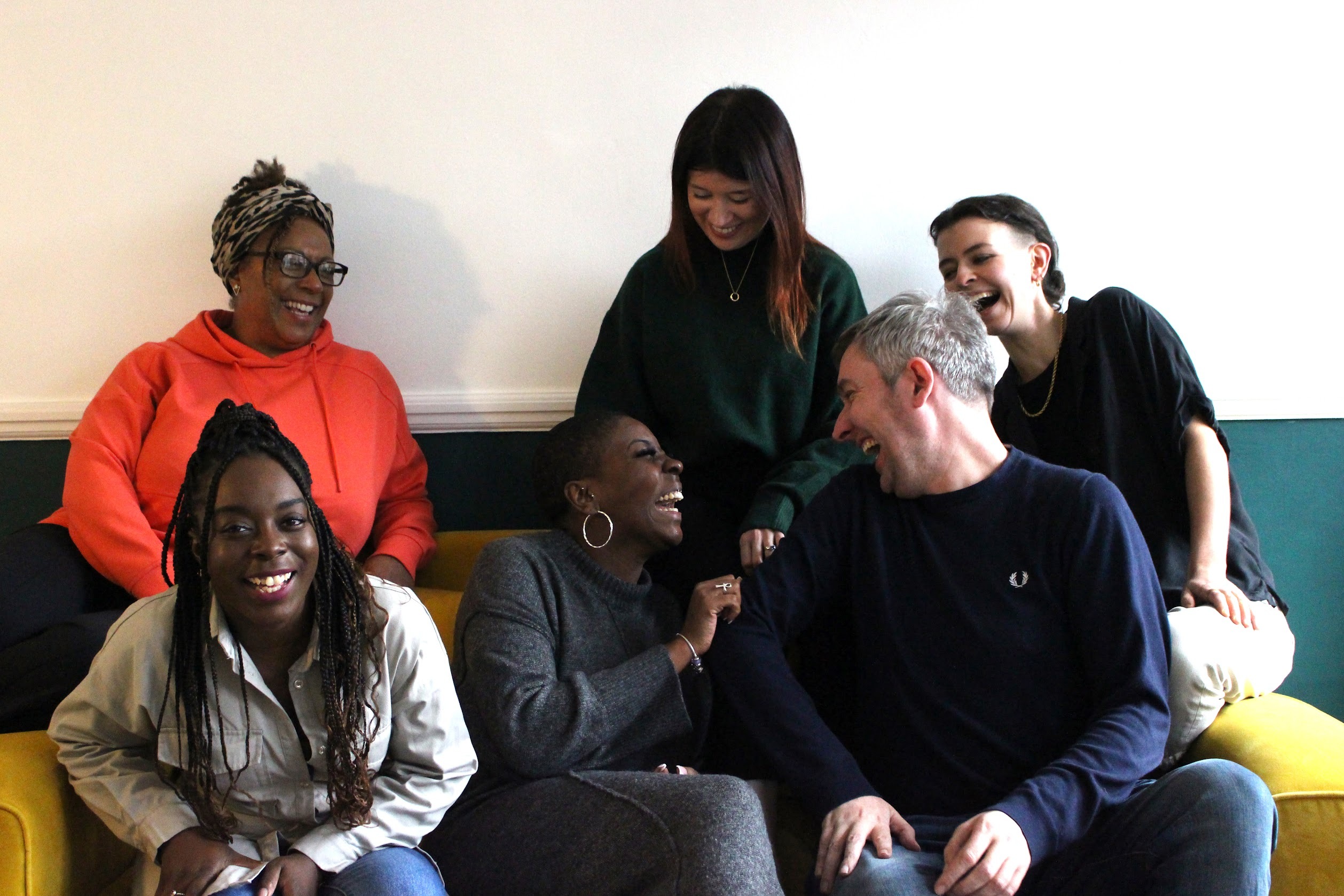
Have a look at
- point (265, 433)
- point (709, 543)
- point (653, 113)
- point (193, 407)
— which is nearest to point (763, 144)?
point (653, 113)

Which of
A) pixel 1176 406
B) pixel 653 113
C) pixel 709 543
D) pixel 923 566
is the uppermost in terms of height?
pixel 653 113

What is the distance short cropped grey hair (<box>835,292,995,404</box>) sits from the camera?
1.70 m

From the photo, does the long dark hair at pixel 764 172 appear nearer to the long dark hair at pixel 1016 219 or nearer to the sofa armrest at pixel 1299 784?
the long dark hair at pixel 1016 219

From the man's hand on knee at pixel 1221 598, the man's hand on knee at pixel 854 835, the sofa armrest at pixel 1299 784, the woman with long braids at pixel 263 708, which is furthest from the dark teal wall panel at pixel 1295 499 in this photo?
the man's hand on knee at pixel 854 835

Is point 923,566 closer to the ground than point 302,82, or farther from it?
closer to the ground

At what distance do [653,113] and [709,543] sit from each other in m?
1.02

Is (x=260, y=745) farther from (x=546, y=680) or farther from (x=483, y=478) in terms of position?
(x=483, y=478)

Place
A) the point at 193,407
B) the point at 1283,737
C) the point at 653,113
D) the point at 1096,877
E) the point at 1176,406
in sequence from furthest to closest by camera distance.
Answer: the point at 653,113 < the point at 193,407 < the point at 1176,406 < the point at 1283,737 < the point at 1096,877

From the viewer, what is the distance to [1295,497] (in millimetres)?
2531

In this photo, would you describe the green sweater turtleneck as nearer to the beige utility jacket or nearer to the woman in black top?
the woman in black top

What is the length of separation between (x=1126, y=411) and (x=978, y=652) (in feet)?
2.44

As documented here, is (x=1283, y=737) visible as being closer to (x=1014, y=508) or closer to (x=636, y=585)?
(x=1014, y=508)

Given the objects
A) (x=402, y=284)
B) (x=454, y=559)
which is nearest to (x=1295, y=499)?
(x=454, y=559)

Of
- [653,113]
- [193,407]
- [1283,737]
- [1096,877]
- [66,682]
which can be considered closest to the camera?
[1096,877]
